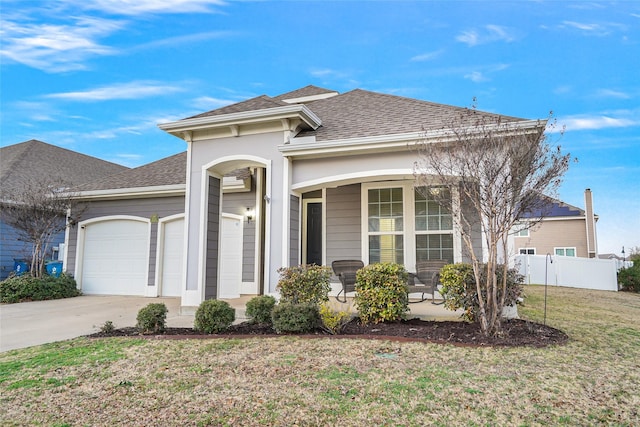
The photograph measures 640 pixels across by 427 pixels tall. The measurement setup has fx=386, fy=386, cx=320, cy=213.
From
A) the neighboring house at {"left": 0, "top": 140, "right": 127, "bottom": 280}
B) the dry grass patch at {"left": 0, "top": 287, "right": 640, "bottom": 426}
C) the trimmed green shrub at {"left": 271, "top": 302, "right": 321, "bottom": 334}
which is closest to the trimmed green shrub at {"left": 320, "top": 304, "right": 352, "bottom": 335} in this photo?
the trimmed green shrub at {"left": 271, "top": 302, "right": 321, "bottom": 334}

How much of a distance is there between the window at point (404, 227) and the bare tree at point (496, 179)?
2.83m

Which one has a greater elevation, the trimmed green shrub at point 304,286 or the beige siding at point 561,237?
the beige siding at point 561,237

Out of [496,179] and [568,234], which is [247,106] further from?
[568,234]

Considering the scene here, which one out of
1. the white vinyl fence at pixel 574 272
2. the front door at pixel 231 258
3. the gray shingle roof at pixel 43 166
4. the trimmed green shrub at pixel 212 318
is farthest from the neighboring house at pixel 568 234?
the gray shingle roof at pixel 43 166

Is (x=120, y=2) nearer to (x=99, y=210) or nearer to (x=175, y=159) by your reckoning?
(x=175, y=159)

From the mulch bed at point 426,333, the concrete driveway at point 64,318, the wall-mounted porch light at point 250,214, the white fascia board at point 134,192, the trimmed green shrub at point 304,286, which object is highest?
the white fascia board at point 134,192

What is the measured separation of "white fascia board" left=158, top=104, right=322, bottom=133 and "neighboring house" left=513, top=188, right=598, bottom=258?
1863 cm

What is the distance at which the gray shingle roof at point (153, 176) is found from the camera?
11461 mm

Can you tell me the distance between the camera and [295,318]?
5.46m

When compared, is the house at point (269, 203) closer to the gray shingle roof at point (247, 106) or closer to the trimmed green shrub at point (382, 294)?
the gray shingle roof at point (247, 106)

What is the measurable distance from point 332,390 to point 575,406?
1948mm

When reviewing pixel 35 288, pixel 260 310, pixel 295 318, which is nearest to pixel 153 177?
pixel 35 288

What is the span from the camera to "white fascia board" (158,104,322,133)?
285 inches

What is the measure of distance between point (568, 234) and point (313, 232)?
1943cm
